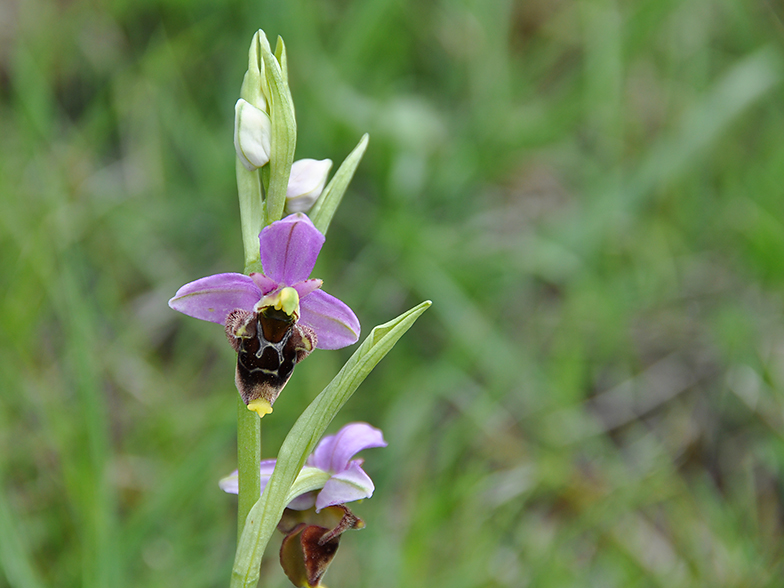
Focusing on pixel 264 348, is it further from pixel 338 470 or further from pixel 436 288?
pixel 436 288

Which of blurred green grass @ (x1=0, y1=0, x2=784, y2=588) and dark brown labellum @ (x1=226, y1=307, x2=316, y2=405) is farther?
blurred green grass @ (x1=0, y1=0, x2=784, y2=588)

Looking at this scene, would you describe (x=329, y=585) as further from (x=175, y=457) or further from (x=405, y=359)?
(x=405, y=359)

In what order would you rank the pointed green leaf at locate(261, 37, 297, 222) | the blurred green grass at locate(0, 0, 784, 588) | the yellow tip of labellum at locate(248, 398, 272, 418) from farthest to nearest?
the blurred green grass at locate(0, 0, 784, 588) < the pointed green leaf at locate(261, 37, 297, 222) < the yellow tip of labellum at locate(248, 398, 272, 418)

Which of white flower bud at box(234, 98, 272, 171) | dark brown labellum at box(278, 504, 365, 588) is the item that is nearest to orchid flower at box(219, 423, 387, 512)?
dark brown labellum at box(278, 504, 365, 588)

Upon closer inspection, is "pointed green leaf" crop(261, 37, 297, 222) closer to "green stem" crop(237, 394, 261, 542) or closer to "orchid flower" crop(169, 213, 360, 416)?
"orchid flower" crop(169, 213, 360, 416)

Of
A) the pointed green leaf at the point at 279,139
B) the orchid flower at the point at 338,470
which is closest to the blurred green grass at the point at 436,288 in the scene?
the orchid flower at the point at 338,470

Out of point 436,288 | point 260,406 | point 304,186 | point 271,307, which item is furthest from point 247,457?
point 436,288

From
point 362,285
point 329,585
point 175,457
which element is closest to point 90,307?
point 175,457
